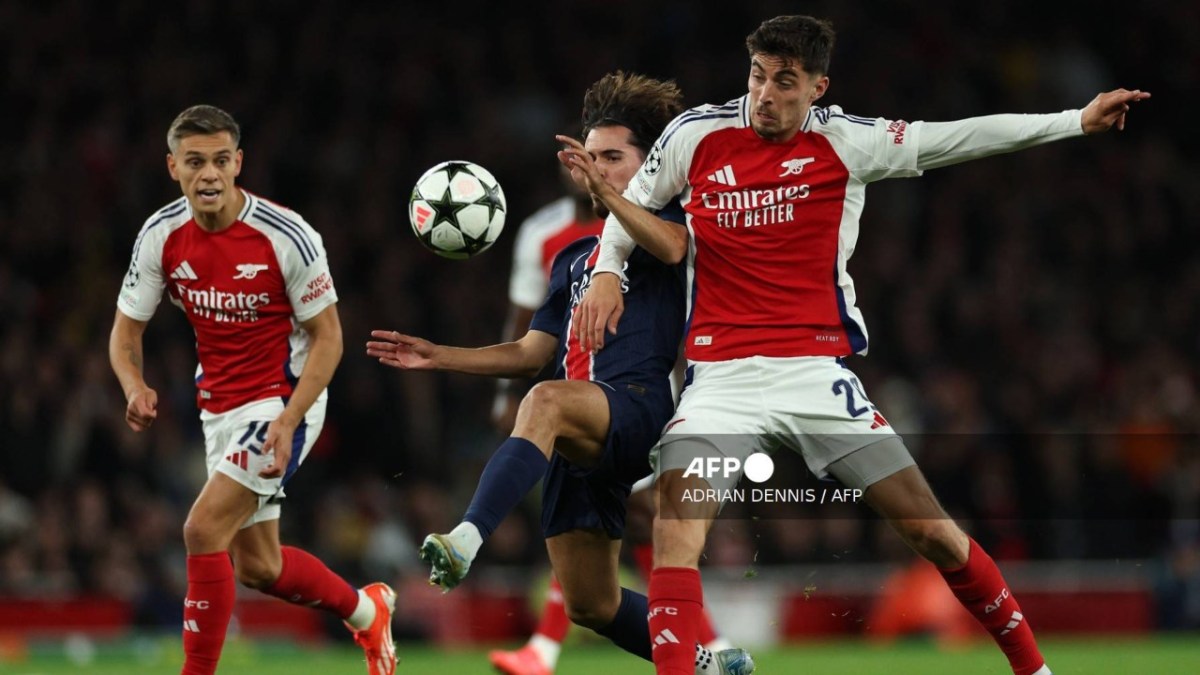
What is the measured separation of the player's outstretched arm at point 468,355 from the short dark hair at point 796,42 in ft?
4.16

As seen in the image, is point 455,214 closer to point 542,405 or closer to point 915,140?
point 542,405

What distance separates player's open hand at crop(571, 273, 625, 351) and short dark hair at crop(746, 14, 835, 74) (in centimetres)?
84

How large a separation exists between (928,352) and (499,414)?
5.96m

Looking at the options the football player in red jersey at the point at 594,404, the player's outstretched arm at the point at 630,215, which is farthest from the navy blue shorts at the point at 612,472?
the player's outstretched arm at the point at 630,215

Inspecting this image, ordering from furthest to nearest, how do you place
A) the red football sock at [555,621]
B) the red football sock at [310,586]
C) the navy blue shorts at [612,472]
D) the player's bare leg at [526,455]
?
the red football sock at [555,621] → the red football sock at [310,586] → the navy blue shorts at [612,472] → the player's bare leg at [526,455]

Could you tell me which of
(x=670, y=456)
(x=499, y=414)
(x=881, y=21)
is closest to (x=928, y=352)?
(x=881, y=21)

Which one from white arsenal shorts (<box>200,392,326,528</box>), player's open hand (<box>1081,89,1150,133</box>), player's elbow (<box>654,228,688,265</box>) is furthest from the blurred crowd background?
player's open hand (<box>1081,89,1150,133</box>)

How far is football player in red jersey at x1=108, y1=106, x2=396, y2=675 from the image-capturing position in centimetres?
617

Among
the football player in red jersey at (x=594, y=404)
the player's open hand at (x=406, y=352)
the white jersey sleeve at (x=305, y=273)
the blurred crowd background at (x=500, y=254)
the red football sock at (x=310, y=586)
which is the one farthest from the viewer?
the blurred crowd background at (x=500, y=254)

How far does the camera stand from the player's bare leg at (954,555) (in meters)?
5.04

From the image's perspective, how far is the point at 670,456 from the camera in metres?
5.00

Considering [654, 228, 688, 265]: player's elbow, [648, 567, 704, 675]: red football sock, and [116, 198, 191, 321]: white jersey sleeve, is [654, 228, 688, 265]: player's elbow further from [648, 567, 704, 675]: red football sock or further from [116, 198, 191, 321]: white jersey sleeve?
[116, 198, 191, 321]: white jersey sleeve

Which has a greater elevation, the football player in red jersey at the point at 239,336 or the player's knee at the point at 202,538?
the football player in red jersey at the point at 239,336

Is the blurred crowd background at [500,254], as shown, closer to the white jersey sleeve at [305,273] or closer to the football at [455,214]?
the white jersey sleeve at [305,273]
